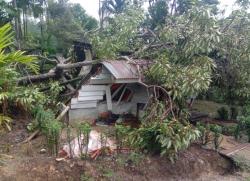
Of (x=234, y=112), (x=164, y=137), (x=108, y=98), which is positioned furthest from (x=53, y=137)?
(x=234, y=112)

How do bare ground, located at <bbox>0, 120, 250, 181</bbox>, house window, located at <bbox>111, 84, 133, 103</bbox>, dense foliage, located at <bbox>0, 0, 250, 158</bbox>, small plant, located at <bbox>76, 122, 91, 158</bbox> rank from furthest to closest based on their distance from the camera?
house window, located at <bbox>111, 84, 133, 103</bbox> → dense foliage, located at <bbox>0, 0, 250, 158</bbox> → small plant, located at <bbox>76, 122, 91, 158</bbox> → bare ground, located at <bbox>0, 120, 250, 181</bbox>

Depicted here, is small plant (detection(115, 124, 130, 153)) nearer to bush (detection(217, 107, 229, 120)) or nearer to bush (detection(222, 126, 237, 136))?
bush (detection(222, 126, 237, 136))

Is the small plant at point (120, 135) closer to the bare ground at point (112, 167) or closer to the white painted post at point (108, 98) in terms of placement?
the bare ground at point (112, 167)

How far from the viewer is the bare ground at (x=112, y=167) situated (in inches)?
195

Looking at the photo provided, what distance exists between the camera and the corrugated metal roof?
7412 millimetres

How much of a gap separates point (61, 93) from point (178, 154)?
15.3ft

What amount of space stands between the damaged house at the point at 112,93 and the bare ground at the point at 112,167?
2.04 m

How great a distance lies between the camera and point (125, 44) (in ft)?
27.6

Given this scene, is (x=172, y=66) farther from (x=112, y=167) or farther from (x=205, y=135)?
(x=112, y=167)

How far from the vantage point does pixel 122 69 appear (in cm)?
772

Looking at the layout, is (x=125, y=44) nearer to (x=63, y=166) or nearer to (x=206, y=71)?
(x=206, y=71)

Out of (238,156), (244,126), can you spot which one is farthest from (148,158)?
(244,126)

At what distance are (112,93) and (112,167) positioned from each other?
3.80m

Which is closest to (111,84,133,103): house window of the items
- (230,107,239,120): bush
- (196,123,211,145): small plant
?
(196,123,211,145): small plant
